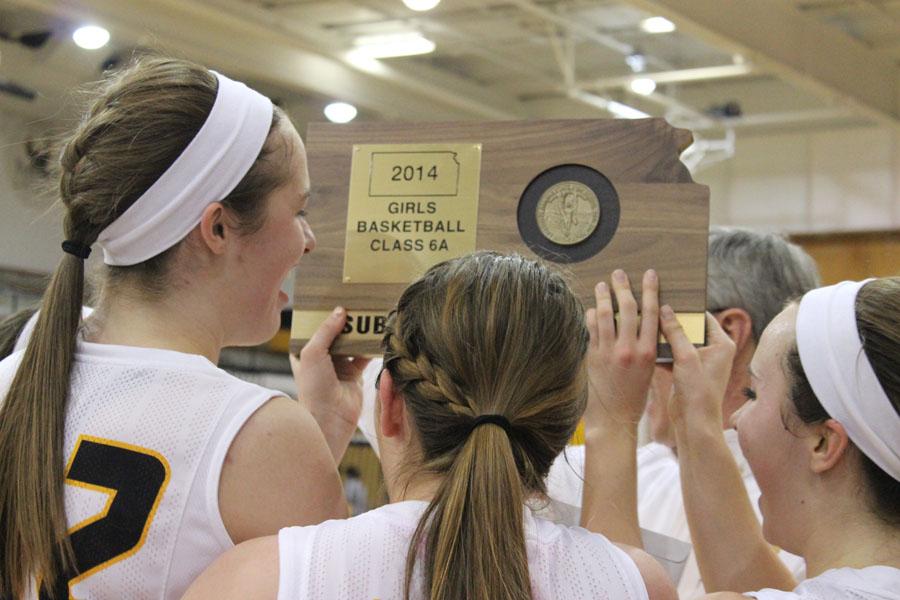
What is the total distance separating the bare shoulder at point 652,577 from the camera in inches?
49.1

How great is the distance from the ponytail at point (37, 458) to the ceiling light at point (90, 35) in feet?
18.4

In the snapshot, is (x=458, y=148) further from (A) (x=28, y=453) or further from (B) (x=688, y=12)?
(B) (x=688, y=12)

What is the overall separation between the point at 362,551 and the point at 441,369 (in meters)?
0.19

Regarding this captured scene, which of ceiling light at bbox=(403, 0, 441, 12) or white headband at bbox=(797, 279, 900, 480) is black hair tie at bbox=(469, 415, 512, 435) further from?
ceiling light at bbox=(403, 0, 441, 12)

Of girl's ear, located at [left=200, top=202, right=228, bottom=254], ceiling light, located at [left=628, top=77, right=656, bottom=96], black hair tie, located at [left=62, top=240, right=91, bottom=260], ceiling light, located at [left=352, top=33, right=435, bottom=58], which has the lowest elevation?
black hair tie, located at [left=62, top=240, right=91, bottom=260]

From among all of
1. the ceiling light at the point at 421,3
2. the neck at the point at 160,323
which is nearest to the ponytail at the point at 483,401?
the neck at the point at 160,323

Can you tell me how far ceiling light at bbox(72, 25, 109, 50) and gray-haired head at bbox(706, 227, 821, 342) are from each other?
5048 millimetres

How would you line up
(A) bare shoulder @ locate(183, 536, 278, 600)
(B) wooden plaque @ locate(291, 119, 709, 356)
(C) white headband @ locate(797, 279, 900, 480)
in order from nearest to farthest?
(A) bare shoulder @ locate(183, 536, 278, 600), (C) white headband @ locate(797, 279, 900, 480), (B) wooden plaque @ locate(291, 119, 709, 356)

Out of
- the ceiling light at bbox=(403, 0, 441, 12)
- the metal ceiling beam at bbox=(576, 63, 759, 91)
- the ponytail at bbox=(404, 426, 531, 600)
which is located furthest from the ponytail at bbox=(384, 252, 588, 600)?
the metal ceiling beam at bbox=(576, 63, 759, 91)

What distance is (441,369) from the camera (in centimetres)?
124

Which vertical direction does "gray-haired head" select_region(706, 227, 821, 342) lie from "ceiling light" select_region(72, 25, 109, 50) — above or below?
below

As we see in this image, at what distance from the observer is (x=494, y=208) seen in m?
1.75

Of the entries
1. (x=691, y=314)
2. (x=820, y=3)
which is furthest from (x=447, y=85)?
(x=691, y=314)

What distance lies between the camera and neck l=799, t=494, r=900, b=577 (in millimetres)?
1416
